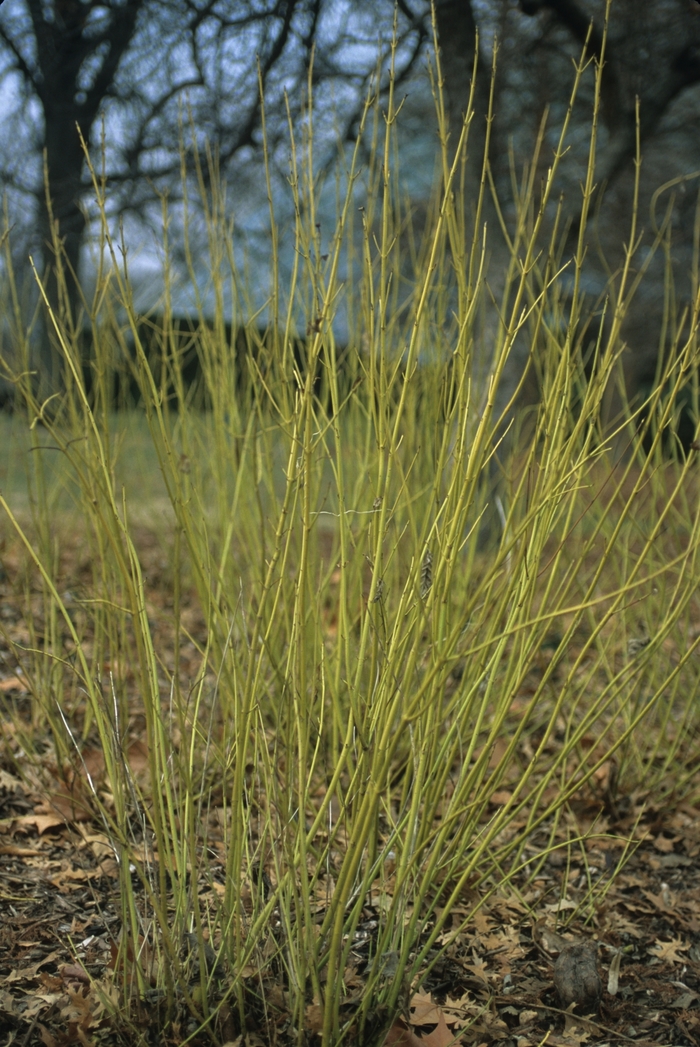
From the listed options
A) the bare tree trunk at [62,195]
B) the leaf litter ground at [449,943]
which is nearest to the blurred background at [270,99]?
the bare tree trunk at [62,195]

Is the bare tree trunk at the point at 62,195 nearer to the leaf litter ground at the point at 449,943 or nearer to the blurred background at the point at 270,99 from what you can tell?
the blurred background at the point at 270,99

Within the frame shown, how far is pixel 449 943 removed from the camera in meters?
1.33

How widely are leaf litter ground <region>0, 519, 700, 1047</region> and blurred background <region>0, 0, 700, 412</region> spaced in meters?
2.31

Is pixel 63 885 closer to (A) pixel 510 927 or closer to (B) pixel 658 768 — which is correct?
(A) pixel 510 927

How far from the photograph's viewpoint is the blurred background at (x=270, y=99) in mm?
3764

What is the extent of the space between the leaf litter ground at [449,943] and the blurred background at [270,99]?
231 cm

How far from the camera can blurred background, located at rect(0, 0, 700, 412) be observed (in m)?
3.76

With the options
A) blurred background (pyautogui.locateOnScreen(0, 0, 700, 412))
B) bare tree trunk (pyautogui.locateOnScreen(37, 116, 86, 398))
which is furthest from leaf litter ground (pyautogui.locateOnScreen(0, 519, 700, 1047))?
bare tree trunk (pyautogui.locateOnScreen(37, 116, 86, 398))

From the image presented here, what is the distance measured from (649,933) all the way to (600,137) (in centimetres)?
434

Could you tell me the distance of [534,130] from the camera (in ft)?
14.1

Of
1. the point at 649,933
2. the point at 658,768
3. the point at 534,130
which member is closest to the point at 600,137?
the point at 534,130

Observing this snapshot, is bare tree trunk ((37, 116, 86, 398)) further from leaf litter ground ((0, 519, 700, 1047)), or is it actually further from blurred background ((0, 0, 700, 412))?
leaf litter ground ((0, 519, 700, 1047))

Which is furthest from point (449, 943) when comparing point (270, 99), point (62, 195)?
point (62, 195)

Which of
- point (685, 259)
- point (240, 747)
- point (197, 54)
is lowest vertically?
point (240, 747)
